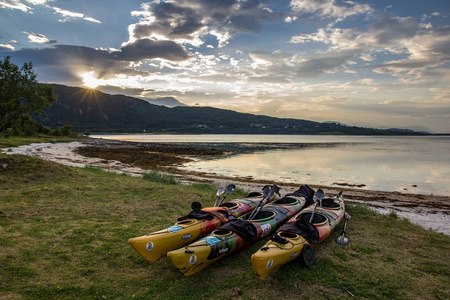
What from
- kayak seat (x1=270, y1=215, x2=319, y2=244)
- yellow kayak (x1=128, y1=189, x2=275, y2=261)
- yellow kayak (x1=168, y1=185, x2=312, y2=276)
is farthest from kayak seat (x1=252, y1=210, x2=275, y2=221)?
kayak seat (x1=270, y1=215, x2=319, y2=244)

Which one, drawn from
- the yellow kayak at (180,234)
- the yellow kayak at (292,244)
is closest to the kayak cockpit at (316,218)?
the yellow kayak at (292,244)

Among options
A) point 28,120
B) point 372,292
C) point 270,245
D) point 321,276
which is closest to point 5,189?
point 28,120

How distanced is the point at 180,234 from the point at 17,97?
1261cm

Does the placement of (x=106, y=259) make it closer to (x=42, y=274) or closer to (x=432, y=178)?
(x=42, y=274)

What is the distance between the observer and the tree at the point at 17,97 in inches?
488

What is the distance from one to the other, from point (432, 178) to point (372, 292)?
2820 centimetres

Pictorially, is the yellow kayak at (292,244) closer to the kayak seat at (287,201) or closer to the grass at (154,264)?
the grass at (154,264)

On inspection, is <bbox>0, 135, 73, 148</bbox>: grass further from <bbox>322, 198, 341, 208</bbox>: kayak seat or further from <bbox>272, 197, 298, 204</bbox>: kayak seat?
<bbox>322, 198, 341, 208</bbox>: kayak seat

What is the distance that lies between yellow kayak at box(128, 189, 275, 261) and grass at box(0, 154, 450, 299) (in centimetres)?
49

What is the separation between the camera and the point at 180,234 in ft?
19.3

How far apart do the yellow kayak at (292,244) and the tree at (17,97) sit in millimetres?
13462

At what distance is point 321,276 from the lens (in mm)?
5414

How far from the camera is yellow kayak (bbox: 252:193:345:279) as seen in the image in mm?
4789

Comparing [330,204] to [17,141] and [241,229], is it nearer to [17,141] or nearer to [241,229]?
[241,229]
